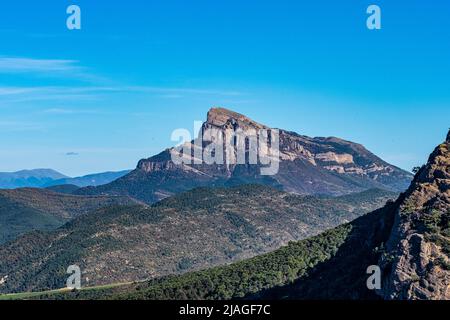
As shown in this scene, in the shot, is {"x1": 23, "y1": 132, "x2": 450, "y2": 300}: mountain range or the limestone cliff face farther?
{"x1": 23, "y1": 132, "x2": 450, "y2": 300}: mountain range

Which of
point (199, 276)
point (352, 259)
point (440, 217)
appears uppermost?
point (440, 217)

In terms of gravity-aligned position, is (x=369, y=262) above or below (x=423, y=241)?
below

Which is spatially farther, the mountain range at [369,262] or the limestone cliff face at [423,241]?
the mountain range at [369,262]

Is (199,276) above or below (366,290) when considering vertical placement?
below

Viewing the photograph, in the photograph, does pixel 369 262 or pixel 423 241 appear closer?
pixel 423 241
